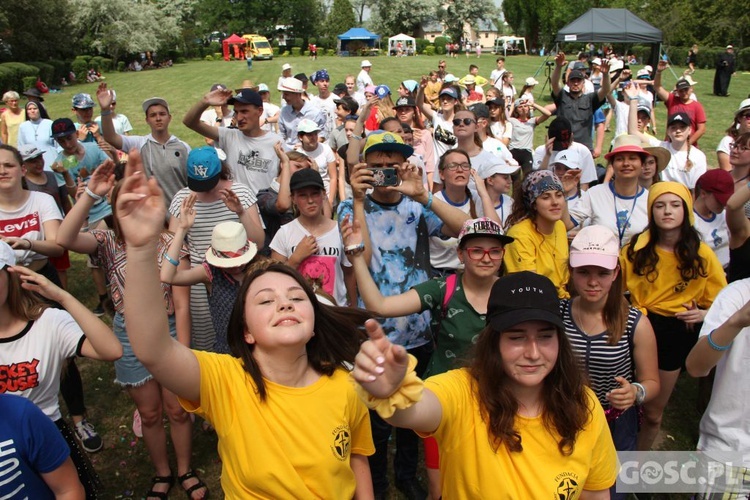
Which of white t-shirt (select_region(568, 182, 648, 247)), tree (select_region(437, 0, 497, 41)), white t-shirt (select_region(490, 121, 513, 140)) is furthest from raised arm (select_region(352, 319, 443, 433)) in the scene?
tree (select_region(437, 0, 497, 41))

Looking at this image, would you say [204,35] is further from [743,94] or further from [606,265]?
[606,265]

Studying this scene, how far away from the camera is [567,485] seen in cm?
220

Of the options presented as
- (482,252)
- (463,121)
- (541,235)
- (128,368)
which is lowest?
(128,368)

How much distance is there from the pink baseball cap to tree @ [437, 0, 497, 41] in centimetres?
9114

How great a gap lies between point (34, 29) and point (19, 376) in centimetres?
4618

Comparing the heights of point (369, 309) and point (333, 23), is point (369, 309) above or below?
below

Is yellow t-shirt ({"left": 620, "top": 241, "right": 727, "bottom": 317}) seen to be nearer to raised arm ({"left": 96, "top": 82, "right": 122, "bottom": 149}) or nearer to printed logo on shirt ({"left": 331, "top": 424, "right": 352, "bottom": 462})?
printed logo on shirt ({"left": 331, "top": 424, "right": 352, "bottom": 462})

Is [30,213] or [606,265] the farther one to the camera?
[30,213]

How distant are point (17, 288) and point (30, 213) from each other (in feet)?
6.26

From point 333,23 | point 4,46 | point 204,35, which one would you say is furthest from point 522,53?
point 4,46

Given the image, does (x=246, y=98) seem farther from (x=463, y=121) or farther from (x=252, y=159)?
(x=463, y=121)

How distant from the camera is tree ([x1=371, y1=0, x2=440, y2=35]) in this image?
85.6 meters

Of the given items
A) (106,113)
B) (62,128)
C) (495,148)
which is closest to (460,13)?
(495,148)

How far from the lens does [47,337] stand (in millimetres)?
3029
